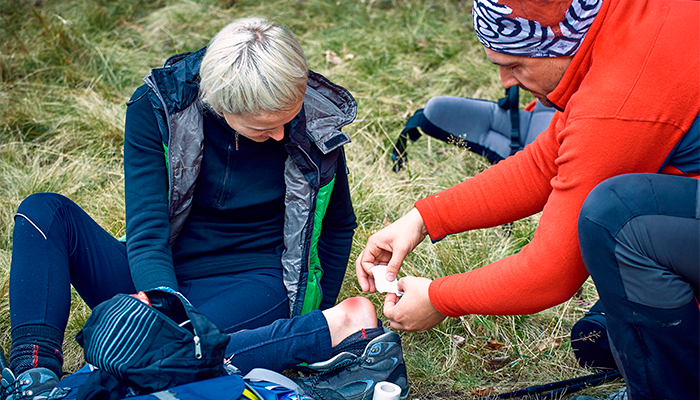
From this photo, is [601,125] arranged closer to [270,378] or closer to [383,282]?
[383,282]

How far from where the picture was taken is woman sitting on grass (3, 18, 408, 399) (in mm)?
1885

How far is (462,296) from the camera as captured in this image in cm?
174

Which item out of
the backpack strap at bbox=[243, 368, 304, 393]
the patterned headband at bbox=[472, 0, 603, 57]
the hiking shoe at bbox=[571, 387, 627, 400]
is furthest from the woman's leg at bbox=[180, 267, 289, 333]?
the patterned headband at bbox=[472, 0, 603, 57]

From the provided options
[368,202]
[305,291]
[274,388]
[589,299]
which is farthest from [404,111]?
[274,388]

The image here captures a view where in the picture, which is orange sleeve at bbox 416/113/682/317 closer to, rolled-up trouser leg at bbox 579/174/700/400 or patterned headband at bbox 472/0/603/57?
rolled-up trouser leg at bbox 579/174/700/400

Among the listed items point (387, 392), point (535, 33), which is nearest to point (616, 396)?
point (387, 392)

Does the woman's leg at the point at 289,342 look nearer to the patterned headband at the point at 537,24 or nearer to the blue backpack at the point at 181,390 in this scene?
the blue backpack at the point at 181,390

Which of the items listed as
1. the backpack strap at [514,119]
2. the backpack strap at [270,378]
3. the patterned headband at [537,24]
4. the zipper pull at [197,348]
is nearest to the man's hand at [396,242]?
the backpack strap at [270,378]

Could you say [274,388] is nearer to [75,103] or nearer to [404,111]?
[404,111]

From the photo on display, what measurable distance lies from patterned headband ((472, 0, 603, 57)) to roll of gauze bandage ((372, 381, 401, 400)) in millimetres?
1138

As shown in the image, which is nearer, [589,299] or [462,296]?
[462,296]

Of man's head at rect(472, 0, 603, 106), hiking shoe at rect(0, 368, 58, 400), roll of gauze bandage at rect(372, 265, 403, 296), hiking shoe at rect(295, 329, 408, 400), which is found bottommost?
hiking shoe at rect(295, 329, 408, 400)

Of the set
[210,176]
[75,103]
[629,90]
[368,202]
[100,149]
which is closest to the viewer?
[629,90]

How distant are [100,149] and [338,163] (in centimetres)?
227
